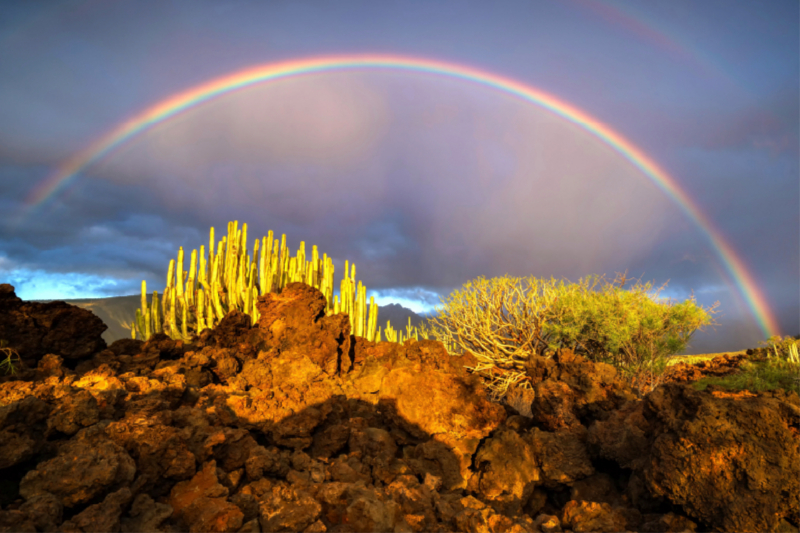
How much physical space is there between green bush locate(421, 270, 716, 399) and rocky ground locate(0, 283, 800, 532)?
413 centimetres

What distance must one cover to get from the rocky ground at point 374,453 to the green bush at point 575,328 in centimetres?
413

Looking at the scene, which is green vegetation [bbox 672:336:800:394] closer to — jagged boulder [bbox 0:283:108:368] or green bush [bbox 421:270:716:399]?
green bush [bbox 421:270:716:399]

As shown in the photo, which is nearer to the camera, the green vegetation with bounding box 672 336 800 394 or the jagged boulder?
the jagged boulder

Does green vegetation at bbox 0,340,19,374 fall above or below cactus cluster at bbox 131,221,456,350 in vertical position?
below

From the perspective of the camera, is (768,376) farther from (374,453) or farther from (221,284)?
(221,284)

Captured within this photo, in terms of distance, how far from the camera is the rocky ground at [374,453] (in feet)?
10.8

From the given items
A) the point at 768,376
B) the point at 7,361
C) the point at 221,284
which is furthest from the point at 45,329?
the point at 768,376

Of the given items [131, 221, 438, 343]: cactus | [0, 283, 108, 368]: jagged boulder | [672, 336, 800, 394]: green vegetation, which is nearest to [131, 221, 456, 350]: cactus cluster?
[131, 221, 438, 343]: cactus

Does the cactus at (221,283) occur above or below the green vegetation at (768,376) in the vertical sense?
above

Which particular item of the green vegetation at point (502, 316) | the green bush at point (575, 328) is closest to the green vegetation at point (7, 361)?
the green vegetation at point (502, 316)

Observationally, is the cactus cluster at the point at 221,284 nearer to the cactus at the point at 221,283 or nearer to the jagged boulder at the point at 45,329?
the cactus at the point at 221,283

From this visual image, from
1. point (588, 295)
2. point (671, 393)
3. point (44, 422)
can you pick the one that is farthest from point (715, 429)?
point (588, 295)

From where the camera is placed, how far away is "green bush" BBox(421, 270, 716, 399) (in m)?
11.2

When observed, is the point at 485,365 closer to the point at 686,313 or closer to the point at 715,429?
the point at 686,313
